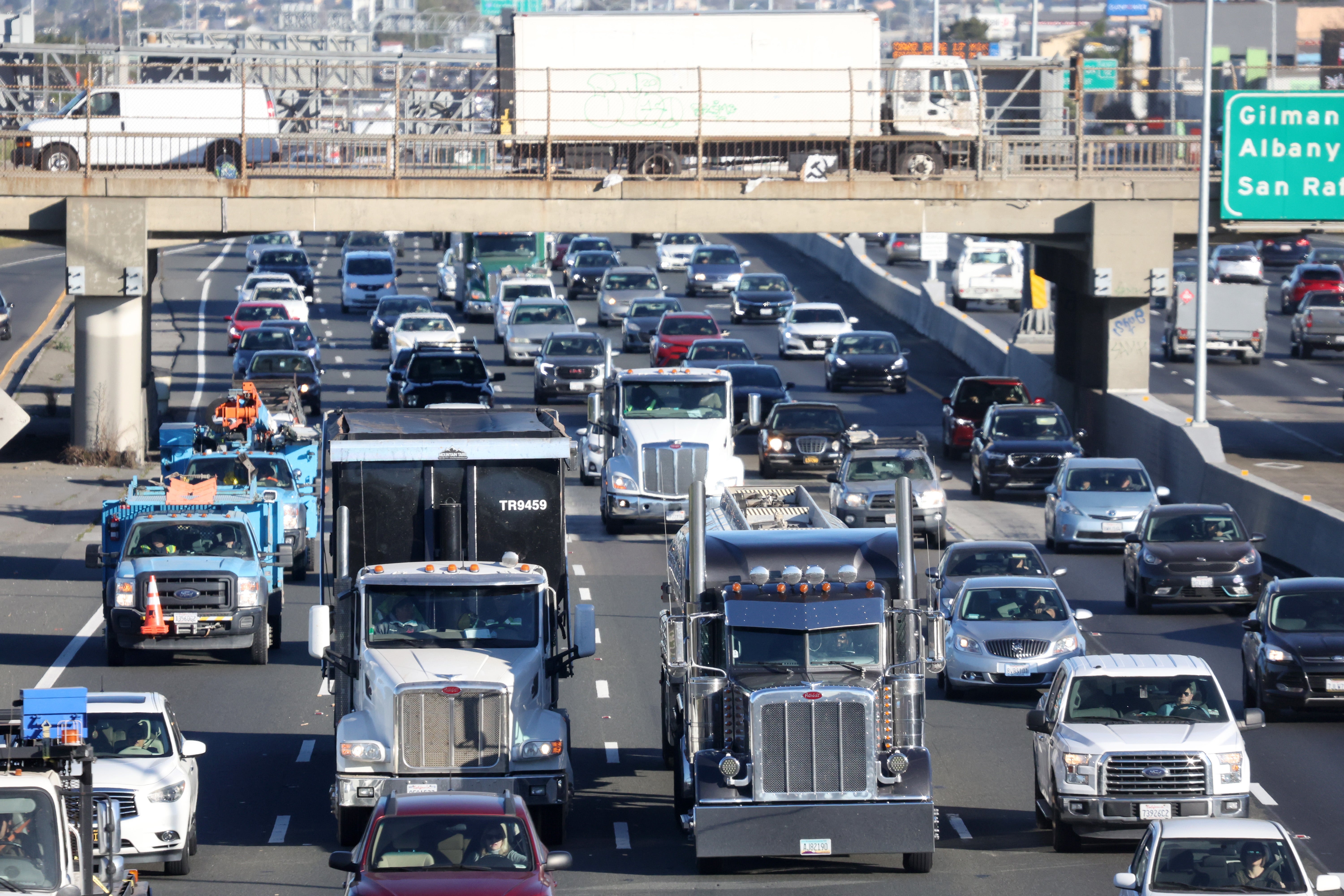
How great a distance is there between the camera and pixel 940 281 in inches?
2931

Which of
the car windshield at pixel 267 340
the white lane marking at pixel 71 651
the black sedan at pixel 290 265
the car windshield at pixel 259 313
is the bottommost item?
the white lane marking at pixel 71 651

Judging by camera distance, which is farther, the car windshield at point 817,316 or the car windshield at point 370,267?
the car windshield at point 370,267

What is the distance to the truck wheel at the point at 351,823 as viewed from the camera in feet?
55.5

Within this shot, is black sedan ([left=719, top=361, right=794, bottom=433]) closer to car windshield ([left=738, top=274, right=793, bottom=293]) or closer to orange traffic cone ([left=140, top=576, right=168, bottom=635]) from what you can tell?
car windshield ([left=738, top=274, right=793, bottom=293])

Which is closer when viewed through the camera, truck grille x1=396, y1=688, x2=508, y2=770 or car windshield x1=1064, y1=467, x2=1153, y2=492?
truck grille x1=396, y1=688, x2=508, y2=770

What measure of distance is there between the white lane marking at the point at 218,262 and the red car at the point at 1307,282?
3786 centimetres

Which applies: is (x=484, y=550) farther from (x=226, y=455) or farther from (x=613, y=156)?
(x=613, y=156)

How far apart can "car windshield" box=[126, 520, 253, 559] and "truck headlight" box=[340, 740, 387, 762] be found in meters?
9.74

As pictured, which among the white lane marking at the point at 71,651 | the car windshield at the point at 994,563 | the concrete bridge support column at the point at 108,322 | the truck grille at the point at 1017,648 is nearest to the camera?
the truck grille at the point at 1017,648

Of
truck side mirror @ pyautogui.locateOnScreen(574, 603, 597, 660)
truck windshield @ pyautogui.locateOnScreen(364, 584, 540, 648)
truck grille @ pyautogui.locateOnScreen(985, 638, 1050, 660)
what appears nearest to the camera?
truck windshield @ pyautogui.locateOnScreen(364, 584, 540, 648)

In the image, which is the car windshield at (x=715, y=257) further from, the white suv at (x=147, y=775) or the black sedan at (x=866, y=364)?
the white suv at (x=147, y=775)

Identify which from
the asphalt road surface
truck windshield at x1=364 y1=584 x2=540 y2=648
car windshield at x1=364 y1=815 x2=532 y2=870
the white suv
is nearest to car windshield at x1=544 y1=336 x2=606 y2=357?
the asphalt road surface

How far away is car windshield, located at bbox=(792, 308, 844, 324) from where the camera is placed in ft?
198

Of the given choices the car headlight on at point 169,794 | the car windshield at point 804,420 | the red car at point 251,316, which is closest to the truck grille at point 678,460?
the car windshield at point 804,420
